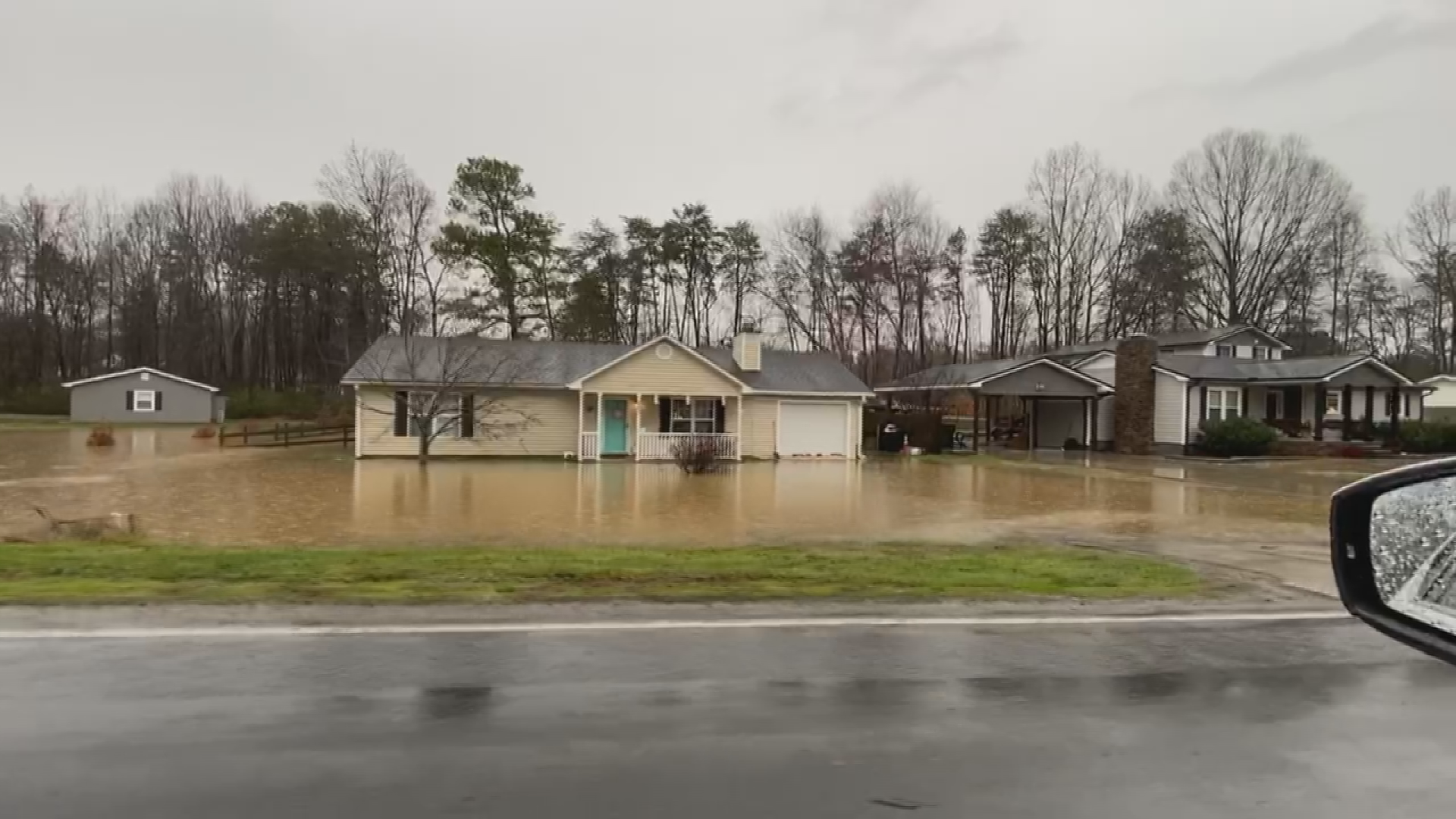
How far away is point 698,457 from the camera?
25172mm

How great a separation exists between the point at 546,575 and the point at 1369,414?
38.5m

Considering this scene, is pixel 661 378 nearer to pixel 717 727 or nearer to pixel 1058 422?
pixel 1058 422

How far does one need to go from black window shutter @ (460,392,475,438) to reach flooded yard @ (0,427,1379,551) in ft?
7.63

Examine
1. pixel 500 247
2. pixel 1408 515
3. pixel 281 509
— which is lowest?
pixel 281 509

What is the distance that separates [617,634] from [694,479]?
55.7 ft

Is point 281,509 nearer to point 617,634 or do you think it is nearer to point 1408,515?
point 617,634

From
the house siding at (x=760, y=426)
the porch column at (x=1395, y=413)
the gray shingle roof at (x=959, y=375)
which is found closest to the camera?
the house siding at (x=760, y=426)

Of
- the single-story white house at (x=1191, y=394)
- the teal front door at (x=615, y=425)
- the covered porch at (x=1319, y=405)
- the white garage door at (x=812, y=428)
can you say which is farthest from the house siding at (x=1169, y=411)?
the teal front door at (x=615, y=425)

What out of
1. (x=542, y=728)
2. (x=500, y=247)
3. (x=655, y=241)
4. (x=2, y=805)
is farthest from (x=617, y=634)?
(x=655, y=241)

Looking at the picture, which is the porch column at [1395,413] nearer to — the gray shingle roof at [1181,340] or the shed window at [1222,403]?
the shed window at [1222,403]

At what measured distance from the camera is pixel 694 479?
75.8 ft

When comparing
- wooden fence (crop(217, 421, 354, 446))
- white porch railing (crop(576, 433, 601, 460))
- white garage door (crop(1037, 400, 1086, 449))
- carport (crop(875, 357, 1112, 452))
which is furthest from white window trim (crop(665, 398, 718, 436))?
white garage door (crop(1037, 400, 1086, 449))

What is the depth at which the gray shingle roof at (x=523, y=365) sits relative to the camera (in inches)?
1115

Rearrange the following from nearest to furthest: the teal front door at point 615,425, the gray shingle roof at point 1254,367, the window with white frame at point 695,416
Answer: the teal front door at point 615,425
the window with white frame at point 695,416
the gray shingle roof at point 1254,367
